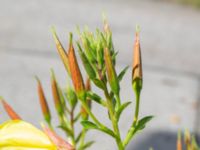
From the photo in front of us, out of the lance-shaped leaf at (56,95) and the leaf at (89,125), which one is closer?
the leaf at (89,125)

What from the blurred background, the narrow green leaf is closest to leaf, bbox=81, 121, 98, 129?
the narrow green leaf

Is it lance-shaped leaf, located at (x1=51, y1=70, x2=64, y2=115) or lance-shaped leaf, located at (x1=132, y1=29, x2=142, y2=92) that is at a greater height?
lance-shaped leaf, located at (x1=132, y1=29, x2=142, y2=92)

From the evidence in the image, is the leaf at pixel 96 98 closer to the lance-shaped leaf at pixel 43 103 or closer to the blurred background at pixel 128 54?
the lance-shaped leaf at pixel 43 103

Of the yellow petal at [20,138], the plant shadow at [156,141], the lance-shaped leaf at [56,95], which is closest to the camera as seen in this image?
the yellow petal at [20,138]

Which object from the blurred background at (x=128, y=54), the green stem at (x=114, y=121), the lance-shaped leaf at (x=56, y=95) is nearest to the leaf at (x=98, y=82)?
the green stem at (x=114, y=121)

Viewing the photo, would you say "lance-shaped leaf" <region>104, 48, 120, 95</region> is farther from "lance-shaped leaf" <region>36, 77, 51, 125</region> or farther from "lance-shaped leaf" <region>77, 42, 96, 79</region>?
"lance-shaped leaf" <region>36, 77, 51, 125</region>

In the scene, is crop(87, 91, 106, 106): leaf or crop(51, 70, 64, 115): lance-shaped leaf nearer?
crop(87, 91, 106, 106): leaf
